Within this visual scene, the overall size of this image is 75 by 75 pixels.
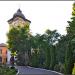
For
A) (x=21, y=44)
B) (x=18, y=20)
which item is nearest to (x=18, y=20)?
(x=18, y=20)

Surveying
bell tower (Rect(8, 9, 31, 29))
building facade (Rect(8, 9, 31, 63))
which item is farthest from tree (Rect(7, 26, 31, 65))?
bell tower (Rect(8, 9, 31, 29))

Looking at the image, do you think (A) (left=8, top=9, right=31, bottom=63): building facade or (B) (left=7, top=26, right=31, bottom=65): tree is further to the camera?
(A) (left=8, top=9, right=31, bottom=63): building facade

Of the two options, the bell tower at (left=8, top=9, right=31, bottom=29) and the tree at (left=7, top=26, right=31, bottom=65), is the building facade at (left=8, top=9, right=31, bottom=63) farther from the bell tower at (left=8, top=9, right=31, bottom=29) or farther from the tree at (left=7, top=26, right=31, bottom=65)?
the tree at (left=7, top=26, right=31, bottom=65)

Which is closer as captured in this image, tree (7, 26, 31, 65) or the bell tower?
tree (7, 26, 31, 65)

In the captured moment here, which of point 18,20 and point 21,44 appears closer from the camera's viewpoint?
point 21,44

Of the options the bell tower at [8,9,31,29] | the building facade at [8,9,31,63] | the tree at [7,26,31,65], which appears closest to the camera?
the tree at [7,26,31,65]

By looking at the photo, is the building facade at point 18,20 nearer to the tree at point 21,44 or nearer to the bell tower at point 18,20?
the bell tower at point 18,20

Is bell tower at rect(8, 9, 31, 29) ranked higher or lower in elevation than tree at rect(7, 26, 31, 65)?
higher

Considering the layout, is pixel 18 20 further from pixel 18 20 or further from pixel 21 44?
pixel 21 44

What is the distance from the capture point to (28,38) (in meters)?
72.2

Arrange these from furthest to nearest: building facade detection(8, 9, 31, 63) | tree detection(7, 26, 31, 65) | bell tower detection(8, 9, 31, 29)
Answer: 1. bell tower detection(8, 9, 31, 29)
2. building facade detection(8, 9, 31, 63)
3. tree detection(7, 26, 31, 65)

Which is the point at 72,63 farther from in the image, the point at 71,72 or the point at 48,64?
the point at 48,64

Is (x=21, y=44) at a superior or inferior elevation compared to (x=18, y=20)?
inferior

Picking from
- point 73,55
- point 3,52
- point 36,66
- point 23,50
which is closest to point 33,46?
point 23,50
